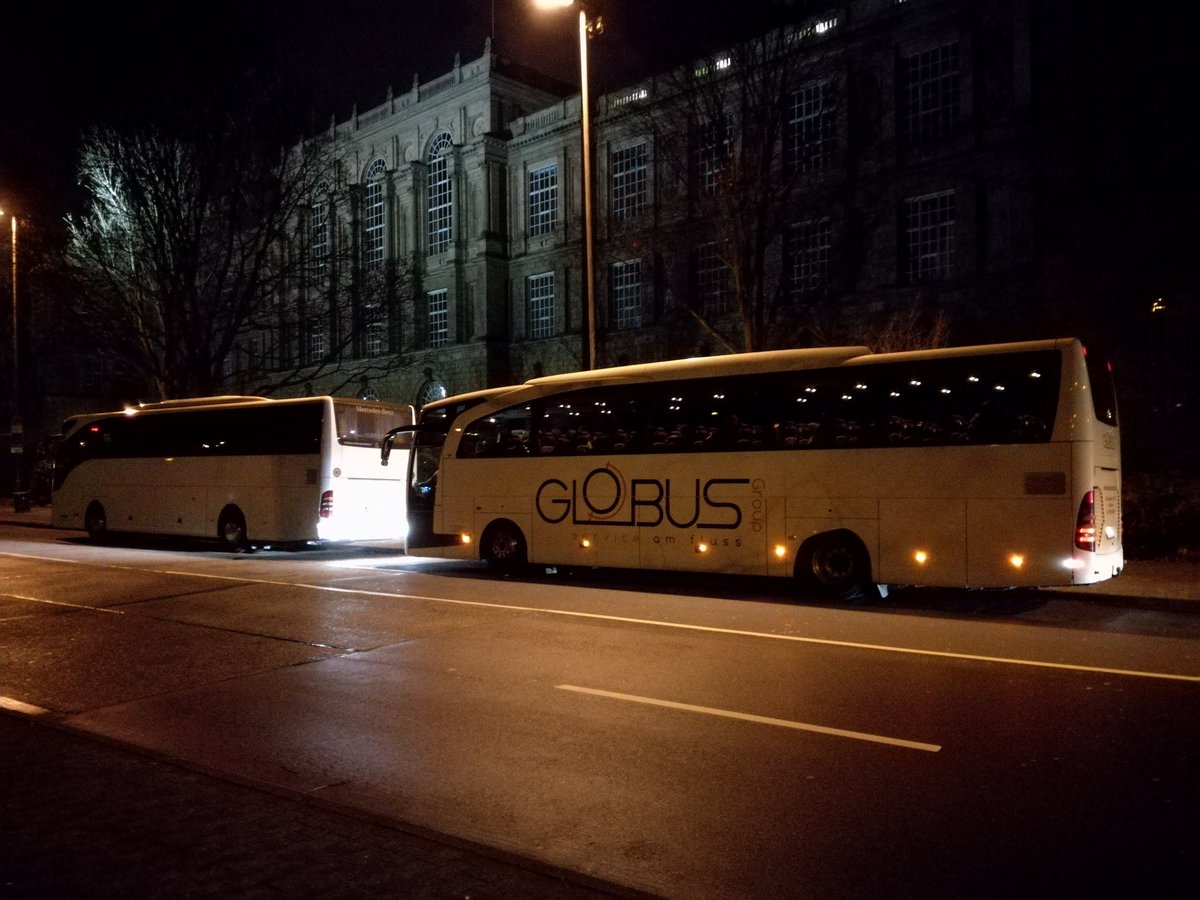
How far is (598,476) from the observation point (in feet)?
51.6

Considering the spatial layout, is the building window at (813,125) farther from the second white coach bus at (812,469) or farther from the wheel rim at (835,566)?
the wheel rim at (835,566)

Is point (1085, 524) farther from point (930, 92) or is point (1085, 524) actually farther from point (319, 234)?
point (319, 234)

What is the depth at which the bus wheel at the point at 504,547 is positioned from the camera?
16828 millimetres

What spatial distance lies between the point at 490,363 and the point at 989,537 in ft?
127

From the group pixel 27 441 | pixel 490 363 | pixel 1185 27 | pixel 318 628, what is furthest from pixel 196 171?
pixel 27 441

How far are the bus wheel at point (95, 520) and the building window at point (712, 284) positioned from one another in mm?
23430

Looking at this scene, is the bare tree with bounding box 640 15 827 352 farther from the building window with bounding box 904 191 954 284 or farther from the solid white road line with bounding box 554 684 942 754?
the solid white road line with bounding box 554 684 942 754

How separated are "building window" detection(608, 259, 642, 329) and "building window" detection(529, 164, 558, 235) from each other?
262 inches

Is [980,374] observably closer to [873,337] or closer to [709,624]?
[709,624]

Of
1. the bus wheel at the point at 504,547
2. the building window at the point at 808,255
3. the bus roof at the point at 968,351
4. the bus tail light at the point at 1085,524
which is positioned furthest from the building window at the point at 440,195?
the bus tail light at the point at 1085,524

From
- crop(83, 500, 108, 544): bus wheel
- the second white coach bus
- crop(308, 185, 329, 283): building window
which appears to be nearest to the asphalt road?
the second white coach bus

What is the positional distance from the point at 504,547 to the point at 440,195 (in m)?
38.7

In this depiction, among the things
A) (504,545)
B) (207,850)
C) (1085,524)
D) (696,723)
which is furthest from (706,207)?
(207,850)

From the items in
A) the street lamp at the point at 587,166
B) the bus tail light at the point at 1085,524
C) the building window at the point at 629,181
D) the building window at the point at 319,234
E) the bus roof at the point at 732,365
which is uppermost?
the building window at the point at 629,181
